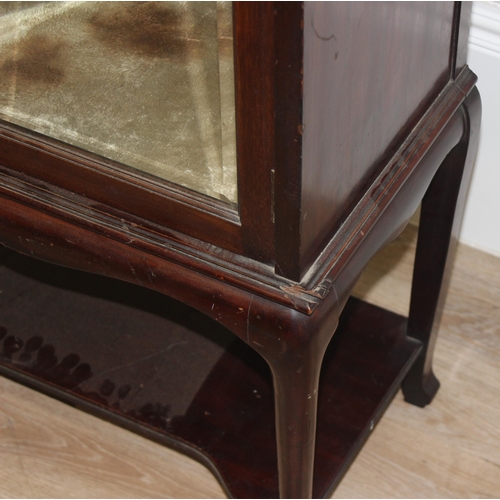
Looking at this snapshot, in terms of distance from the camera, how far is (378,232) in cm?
73

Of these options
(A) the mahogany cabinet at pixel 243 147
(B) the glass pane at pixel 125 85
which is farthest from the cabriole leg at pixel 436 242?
(B) the glass pane at pixel 125 85

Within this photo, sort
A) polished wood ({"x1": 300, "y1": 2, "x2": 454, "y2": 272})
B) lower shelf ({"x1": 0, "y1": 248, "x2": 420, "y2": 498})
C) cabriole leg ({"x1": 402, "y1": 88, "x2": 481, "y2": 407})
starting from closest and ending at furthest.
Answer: polished wood ({"x1": 300, "y1": 2, "x2": 454, "y2": 272}), cabriole leg ({"x1": 402, "y1": 88, "x2": 481, "y2": 407}), lower shelf ({"x1": 0, "y1": 248, "x2": 420, "y2": 498})

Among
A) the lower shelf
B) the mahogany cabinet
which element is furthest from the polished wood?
the lower shelf

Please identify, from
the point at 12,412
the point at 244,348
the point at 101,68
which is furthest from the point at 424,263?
the point at 12,412

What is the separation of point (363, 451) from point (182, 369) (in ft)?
0.88

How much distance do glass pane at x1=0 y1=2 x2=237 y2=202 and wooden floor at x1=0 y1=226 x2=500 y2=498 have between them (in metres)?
0.57

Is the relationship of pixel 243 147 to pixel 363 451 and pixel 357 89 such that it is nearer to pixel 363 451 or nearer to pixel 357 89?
pixel 357 89

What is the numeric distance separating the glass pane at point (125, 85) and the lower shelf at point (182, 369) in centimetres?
43

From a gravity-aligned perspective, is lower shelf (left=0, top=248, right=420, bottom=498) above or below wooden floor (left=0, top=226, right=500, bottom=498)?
above

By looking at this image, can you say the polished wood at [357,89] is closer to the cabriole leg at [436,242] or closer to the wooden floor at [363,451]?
the cabriole leg at [436,242]

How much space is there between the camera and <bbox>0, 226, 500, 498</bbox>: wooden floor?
110cm

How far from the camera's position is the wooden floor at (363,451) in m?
1.10

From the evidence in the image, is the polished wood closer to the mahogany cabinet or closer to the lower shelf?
the mahogany cabinet

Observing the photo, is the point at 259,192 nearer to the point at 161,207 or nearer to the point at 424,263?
the point at 161,207
